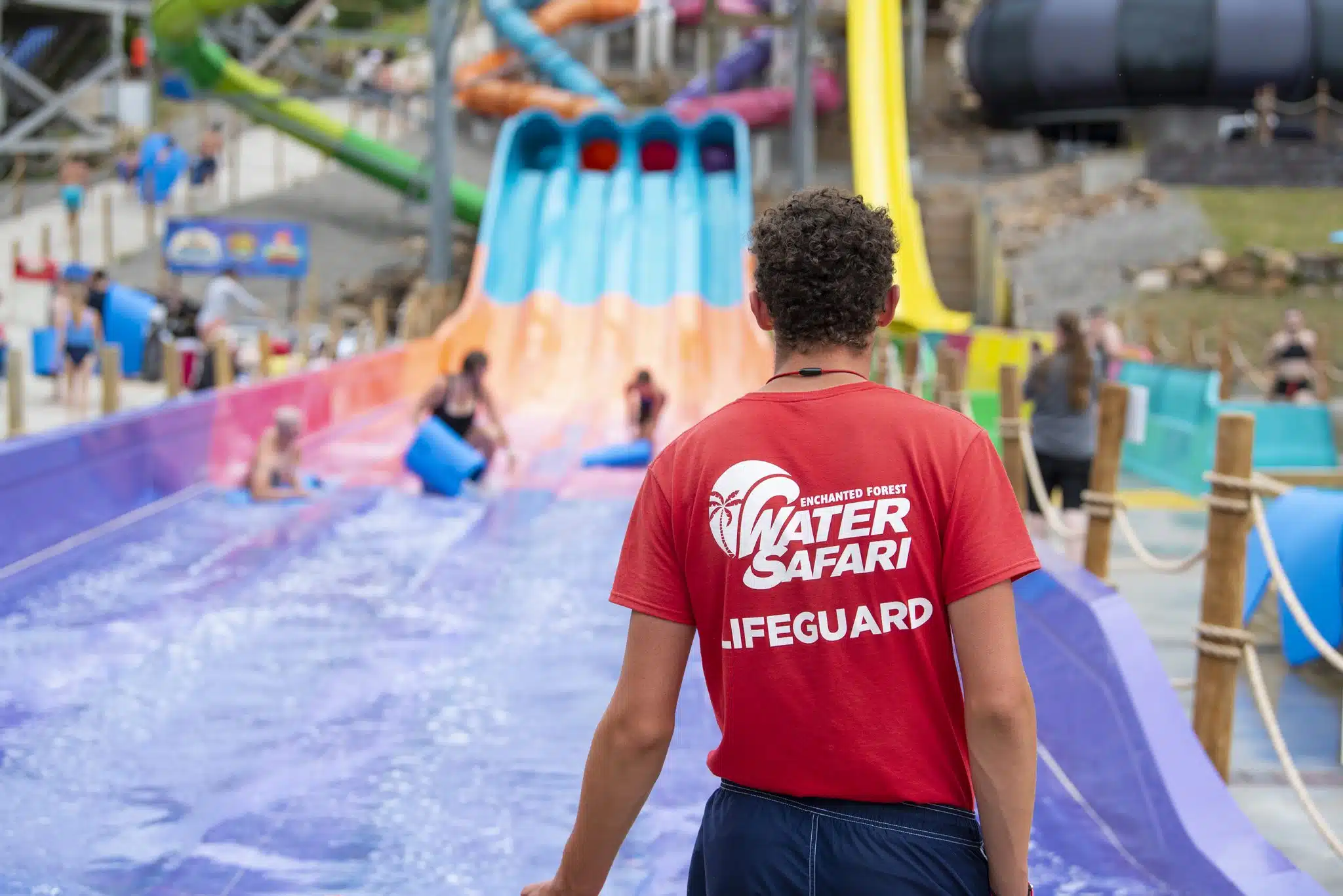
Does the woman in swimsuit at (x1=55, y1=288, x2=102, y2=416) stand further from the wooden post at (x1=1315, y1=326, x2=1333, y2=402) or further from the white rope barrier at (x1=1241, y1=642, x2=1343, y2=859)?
the white rope barrier at (x1=1241, y1=642, x2=1343, y2=859)

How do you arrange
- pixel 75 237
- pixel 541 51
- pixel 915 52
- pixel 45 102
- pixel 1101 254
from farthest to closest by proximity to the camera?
1. pixel 915 52
2. pixel 541 51
3. pixel 45 102
4. pixel 1101 254
5. pixel 75 237

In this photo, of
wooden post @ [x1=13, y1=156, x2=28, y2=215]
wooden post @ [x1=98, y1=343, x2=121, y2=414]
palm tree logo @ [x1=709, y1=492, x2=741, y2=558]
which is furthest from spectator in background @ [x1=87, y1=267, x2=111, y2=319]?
palm tree logo @ [x1=709, y1=492, x2=741, y2=558]

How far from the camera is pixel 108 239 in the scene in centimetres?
1991

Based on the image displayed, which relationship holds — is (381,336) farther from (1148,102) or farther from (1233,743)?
(1148,102)

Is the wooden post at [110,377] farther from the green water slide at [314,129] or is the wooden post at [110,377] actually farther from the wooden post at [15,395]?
the green water slide at [314,129]

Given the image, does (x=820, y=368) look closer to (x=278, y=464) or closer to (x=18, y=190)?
(x=278, y=464)

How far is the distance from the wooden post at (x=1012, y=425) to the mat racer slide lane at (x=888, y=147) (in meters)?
8.57

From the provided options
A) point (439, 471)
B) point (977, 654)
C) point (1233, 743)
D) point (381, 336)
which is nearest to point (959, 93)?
point (381, 336)

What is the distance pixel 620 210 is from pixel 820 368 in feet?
53.2

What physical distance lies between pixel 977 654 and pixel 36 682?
454 cm

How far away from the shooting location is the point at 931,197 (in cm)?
2275

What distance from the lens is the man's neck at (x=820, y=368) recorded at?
1.81 m

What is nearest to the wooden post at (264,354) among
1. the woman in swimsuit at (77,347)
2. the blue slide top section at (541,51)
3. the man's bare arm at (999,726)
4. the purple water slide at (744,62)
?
the woman in swimsuit at (77,347)

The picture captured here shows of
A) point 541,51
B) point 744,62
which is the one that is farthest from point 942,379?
point 744,62
